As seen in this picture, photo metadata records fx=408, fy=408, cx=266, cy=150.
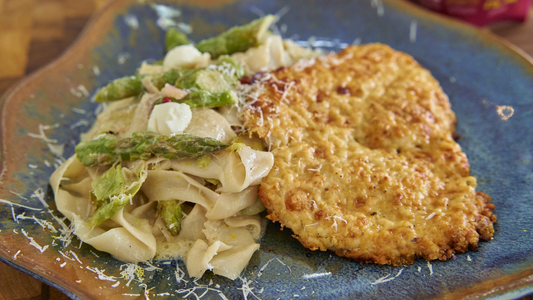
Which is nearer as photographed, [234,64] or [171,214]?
[171,214]

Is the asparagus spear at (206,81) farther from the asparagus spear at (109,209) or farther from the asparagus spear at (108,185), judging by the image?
the asparagus spear at (109,209)

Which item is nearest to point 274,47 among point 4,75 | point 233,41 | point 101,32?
point 233,41

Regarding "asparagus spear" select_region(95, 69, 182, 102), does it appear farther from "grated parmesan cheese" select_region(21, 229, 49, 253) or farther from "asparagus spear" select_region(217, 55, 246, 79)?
"grated parmesan cheese" select_region(21, 229, 49, 253)

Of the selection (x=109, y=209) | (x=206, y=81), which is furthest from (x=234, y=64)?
(x=109, y=209)

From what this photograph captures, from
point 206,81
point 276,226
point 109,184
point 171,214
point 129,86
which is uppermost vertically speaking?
point 206,81

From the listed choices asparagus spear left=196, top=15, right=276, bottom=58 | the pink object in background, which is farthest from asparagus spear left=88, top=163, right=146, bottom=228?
the pink object in background

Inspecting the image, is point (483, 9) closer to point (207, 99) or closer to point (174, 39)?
point (174, 39)
